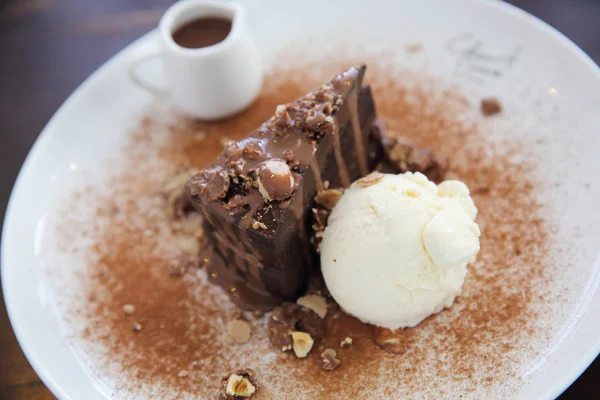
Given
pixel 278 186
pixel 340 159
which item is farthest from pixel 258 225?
pixel 340 159

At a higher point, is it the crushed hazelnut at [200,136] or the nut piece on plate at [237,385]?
the crushed hazelnut at [200,136]

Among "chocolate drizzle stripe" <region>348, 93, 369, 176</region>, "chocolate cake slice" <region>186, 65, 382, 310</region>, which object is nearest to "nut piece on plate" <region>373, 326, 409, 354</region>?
"chocolate cake slice" <region>186, 65, 382, 310</region>

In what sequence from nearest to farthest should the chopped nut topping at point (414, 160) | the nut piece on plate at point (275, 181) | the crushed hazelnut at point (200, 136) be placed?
the nut piece on plate at point (275, 181) → the chopped nut topping at point (414, 160) → the crushed hazelnut at point (200, 136)

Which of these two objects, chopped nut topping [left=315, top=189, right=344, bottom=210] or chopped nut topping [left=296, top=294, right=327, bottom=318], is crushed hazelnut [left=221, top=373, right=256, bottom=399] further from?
chopped nut topping [left=315, top=189, right=344, bottom=210]

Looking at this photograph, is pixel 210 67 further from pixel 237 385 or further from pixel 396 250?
pixel 237 385

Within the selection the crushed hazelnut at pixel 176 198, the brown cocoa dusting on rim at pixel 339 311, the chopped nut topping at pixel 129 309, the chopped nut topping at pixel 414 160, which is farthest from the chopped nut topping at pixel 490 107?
the chopped nut topping at pixel 129 309

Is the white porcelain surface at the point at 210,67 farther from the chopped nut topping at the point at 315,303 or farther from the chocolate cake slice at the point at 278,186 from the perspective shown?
the chopped nut topping at the point at 315,303
